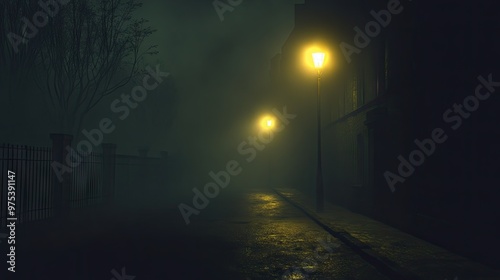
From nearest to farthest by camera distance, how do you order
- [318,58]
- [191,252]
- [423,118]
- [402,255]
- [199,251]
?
[402,255] → [191,252] → [199,251] → [423,118] → [318,58]

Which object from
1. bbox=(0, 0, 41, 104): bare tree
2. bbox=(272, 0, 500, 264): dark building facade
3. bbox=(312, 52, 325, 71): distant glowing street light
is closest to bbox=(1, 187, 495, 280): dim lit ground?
bbox=(272, 0, 500, 264): dark building facade

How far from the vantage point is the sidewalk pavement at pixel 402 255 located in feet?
23.8

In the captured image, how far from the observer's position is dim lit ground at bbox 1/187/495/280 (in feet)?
24.5

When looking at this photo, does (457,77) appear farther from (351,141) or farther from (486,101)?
(351,141)

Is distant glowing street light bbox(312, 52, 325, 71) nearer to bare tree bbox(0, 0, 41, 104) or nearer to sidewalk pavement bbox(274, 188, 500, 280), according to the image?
sidewalk pavement bbox(274, 188, 500, 280)

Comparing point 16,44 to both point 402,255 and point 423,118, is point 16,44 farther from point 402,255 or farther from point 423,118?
point 402,255

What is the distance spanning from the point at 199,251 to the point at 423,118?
619 cm

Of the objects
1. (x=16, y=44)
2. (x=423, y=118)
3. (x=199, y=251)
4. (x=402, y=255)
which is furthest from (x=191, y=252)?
(x=16, y=44)

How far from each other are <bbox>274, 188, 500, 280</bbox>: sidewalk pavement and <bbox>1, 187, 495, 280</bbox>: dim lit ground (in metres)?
0.04

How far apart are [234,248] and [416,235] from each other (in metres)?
4.46

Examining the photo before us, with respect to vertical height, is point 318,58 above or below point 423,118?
above

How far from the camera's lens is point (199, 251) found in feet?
30.9

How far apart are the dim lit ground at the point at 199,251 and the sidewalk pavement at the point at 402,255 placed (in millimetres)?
42

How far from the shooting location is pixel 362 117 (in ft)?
56.6
